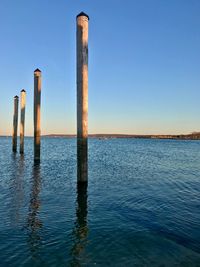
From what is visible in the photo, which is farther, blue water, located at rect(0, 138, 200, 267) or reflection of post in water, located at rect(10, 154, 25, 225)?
reflection of post in water, located at rect(10, 154, 25, 225)

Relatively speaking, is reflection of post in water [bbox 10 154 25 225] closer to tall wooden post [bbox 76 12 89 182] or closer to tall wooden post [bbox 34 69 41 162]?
tall wooden post [bbox 76 12 89 182]

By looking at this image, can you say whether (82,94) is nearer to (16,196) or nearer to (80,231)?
(16,196)

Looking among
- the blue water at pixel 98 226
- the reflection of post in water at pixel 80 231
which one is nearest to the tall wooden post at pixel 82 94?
the blue water at pixel 98 226

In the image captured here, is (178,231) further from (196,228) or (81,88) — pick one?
(81,88)

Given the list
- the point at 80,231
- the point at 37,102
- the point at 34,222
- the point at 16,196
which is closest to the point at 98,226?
the point at 80,231

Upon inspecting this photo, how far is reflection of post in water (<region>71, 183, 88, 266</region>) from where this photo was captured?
5956 millimetres

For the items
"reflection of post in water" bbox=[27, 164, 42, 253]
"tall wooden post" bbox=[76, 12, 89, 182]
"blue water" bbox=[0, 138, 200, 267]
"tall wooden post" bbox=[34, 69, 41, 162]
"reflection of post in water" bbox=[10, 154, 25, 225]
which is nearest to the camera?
"blue water" bbox=[0, 138, 200, 267]

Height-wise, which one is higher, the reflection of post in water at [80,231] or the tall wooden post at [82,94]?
the tall wooden post at [82,94]

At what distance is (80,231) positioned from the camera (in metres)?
7.55

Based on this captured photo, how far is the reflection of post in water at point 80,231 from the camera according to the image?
19.5ft

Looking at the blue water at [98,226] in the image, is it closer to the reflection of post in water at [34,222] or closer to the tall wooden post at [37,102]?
the reflection of post in water at [34,222]

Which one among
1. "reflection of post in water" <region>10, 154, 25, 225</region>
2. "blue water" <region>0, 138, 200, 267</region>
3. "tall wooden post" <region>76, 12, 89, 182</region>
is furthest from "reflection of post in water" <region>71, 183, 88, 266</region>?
"tall wooden post" <region>76, 12, 89, 182</region>

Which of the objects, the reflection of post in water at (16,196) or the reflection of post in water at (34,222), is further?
the reflection of post in water at (16,196)

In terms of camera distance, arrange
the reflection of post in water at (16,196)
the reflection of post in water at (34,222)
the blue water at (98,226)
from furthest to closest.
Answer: the reflection of post in water at (16,196) < the reflection of post in water at (34,222) < the blue water at (98,226)
